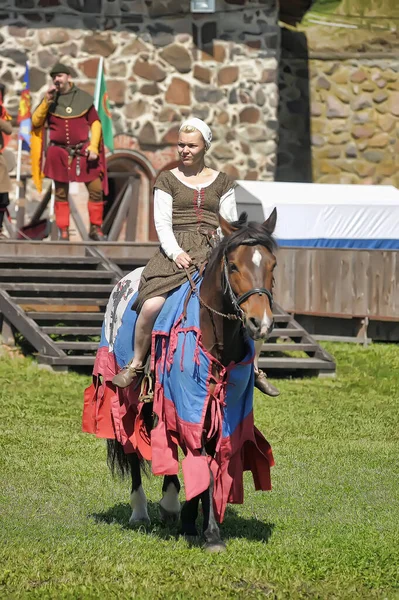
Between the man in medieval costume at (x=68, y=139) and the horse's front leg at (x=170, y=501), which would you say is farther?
the man in medieval costume at (x=68, y=139)

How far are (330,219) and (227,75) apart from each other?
3.01 meters

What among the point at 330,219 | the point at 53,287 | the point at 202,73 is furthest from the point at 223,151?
the point at 53,287

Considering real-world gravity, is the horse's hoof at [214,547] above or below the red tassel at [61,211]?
below

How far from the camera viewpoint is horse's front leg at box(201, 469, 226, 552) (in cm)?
674

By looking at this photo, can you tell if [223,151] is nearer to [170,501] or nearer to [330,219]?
[330,219]

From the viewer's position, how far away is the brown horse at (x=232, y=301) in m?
6.26

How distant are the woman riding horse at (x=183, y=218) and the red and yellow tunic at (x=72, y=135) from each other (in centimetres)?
836

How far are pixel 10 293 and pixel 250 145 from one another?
6.76 m

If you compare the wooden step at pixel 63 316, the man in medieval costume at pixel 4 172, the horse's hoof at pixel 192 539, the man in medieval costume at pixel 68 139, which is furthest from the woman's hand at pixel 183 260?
the man in medieval costume at pixel 4 172

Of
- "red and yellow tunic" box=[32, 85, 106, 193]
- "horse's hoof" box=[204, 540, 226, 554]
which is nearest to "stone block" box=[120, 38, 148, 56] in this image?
"red and yellow tunic" box=[32, 85, 106, 193]

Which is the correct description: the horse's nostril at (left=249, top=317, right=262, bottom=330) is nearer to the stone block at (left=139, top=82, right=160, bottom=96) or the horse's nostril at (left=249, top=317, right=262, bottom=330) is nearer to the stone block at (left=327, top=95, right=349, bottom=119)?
the stone block at (left=139, top=82, right=160, bottom=96)

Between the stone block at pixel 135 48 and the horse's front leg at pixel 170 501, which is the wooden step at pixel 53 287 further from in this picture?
the horse's front leg at pixel 170 501

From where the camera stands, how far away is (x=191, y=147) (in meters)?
7.21

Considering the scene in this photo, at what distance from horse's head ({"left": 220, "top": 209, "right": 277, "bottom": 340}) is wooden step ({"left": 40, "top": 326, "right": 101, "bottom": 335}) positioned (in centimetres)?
815
